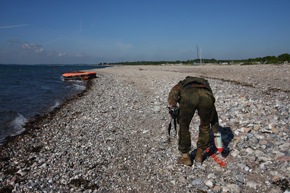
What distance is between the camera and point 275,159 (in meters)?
6.48

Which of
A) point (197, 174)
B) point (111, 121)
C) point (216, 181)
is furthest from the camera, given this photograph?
point (111, 121)

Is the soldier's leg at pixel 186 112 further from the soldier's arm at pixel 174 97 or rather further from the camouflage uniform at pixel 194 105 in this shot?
the soldier's arm at pixel 174 97

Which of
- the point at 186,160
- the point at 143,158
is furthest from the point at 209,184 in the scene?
the point at 143,158

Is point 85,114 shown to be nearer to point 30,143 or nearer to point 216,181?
point 30,143

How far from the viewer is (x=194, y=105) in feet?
20.3

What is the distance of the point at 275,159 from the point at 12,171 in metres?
7.77

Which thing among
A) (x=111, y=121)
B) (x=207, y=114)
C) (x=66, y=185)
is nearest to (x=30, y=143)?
(x=111, y=121)

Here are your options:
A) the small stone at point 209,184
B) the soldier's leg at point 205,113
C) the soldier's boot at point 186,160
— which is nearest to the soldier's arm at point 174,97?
the soldier's leg at point 205,113

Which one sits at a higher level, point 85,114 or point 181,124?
point 181,124

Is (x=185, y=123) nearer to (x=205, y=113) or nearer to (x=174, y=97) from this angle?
(x=205, y=113)

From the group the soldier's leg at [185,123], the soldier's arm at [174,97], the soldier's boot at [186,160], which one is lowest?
the soldier's boot at [186,160]

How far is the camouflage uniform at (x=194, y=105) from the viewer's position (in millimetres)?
6152

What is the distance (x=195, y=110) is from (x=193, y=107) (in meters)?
0.13

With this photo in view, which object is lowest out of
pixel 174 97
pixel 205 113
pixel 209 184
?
pixel 209 184
